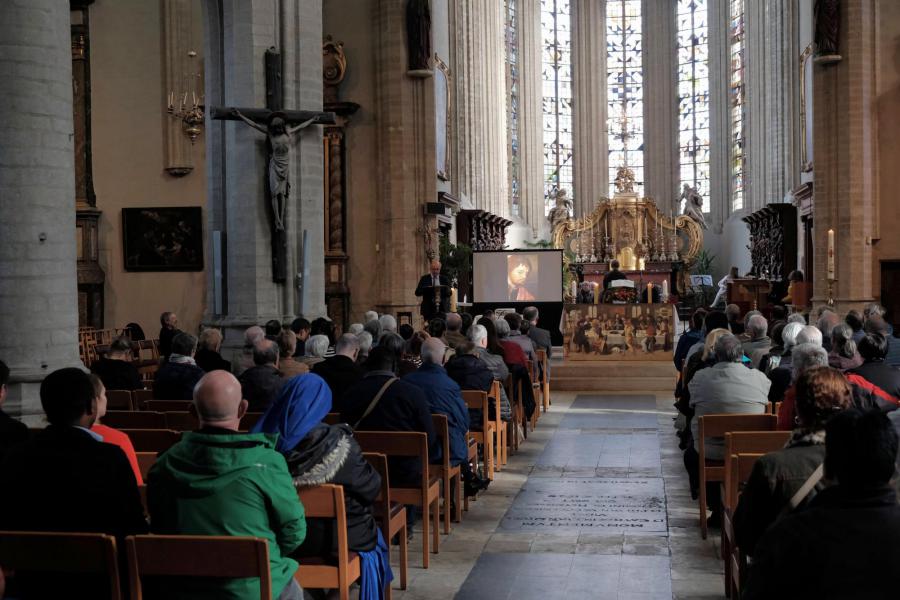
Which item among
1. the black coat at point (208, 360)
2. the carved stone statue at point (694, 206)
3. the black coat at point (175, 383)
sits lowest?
the black coat at point (175, 383)

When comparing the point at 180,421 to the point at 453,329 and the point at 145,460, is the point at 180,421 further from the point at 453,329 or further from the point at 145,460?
the point at 453,329

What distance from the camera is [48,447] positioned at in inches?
141

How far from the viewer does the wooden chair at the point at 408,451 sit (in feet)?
19.1

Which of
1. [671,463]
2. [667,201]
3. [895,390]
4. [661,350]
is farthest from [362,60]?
[667,201]

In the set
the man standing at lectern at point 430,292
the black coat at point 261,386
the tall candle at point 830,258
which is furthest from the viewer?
the man standing at lectern at point 430,292

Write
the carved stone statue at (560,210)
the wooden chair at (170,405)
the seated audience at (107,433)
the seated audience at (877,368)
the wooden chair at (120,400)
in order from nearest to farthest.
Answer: the seated audience at (107,433)
the seated audience at (877,368)
the wooden chair at (170,405)
the wooden chair at (120,400)
the carved stone statue at (560,210)

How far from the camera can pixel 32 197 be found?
6.92 meters

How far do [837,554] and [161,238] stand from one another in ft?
53.1

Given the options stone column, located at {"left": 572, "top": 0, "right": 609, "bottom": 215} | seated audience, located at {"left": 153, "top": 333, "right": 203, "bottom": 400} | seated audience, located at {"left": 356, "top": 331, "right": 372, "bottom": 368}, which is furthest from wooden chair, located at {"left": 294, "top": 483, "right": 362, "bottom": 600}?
stone column, located at {"left": 572, "top": 0, "right": 609, "bottom": 215}

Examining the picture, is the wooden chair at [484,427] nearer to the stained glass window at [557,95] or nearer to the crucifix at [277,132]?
the crucifix at [277,132]

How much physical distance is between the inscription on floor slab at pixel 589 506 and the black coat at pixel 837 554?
4658 millimetres

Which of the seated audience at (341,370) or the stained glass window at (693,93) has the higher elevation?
the stained glass window at (693,93)

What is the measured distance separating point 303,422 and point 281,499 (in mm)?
714

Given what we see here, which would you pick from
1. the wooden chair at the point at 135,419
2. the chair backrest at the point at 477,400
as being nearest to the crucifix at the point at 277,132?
the chair backrest at the point at 477,400
